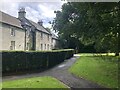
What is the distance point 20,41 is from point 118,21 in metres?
32.1

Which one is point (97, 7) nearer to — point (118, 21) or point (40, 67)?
point (118, 21)

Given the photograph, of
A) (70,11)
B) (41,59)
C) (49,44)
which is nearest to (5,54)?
(41,59)

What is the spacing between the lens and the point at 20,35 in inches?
1778

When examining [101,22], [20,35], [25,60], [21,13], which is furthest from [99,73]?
[21,13]

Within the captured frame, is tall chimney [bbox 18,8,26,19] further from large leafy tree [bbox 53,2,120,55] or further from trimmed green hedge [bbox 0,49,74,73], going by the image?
large leafy tree [bbox 53,2,120,55]

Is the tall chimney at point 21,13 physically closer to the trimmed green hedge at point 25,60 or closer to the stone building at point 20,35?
the stone building at point 20,35

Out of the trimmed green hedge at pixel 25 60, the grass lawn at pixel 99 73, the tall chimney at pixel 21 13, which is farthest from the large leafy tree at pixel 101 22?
the tall chimney at pixel 21 13

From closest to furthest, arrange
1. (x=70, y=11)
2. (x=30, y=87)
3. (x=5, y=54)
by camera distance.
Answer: (x=30, y=87) < (x=5, y=54) < (x=70, y=11)

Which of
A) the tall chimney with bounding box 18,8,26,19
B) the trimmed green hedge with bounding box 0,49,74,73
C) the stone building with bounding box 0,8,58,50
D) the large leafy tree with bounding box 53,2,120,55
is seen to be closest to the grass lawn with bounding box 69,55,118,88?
the large leafy tree with bounding box 53,2,120,55

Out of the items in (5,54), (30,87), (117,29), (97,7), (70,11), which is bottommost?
(30,87)

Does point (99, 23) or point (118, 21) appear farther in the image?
point (99, 23)

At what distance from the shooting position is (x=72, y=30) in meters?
24.2

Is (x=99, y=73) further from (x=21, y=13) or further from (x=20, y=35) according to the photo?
(x=21, y=13)

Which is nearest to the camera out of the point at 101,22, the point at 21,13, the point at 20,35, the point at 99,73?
the point at 101,22
